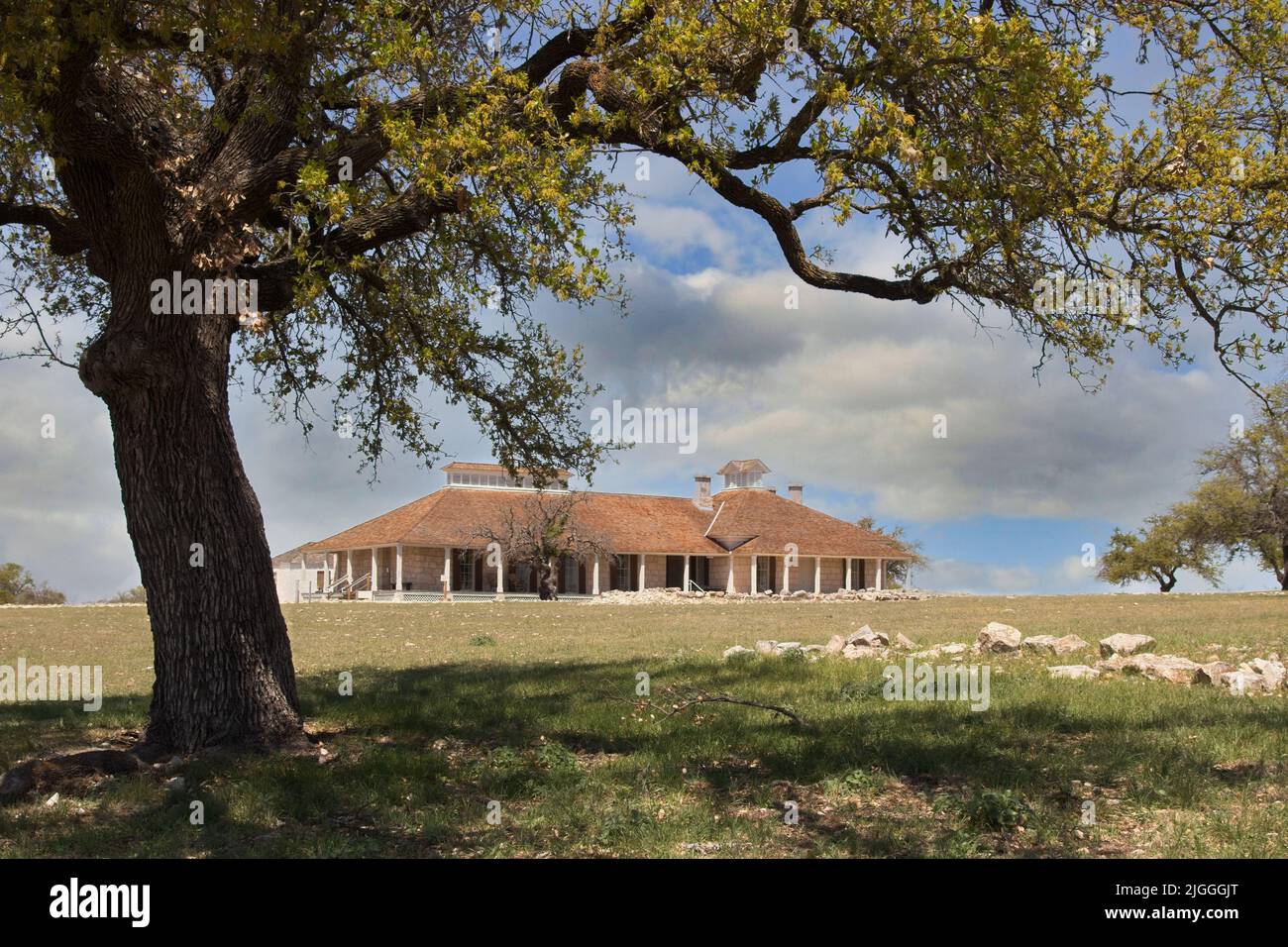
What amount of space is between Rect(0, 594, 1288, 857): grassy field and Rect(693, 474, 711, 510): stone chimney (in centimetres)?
5201

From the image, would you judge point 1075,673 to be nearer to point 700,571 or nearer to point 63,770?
point 63,770

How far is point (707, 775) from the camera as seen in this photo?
7922 millimetres

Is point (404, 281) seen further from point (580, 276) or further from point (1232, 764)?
point (1232, 764)

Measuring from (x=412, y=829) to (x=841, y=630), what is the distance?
20.3 m

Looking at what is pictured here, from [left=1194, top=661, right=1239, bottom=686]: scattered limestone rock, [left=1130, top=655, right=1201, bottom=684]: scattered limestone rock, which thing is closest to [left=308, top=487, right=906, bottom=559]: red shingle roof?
[left=1130, top=655, right=1201, bottom=684]: scattered limestone rock

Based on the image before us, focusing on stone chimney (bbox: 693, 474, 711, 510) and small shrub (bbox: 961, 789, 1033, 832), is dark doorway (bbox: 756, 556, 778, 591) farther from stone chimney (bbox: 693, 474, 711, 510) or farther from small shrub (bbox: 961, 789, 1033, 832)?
small shrub (bbox: 961, 789, 1033, 832)

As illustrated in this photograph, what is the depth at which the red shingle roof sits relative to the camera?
53062 millimetres

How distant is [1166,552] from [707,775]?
64.0m

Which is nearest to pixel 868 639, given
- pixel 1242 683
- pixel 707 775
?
pixel 1242 683

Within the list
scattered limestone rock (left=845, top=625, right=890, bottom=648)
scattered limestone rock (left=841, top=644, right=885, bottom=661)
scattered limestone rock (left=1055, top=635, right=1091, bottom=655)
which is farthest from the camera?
scattered limestone rock (left=845, top=625, right=890, bottom=648)

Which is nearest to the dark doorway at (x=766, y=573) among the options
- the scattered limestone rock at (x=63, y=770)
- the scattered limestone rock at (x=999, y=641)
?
the scattered limestone rock at (x=999, y=641)

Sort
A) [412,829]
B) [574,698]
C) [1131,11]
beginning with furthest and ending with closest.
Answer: [574,698] < [1131,11] < [412,829]
